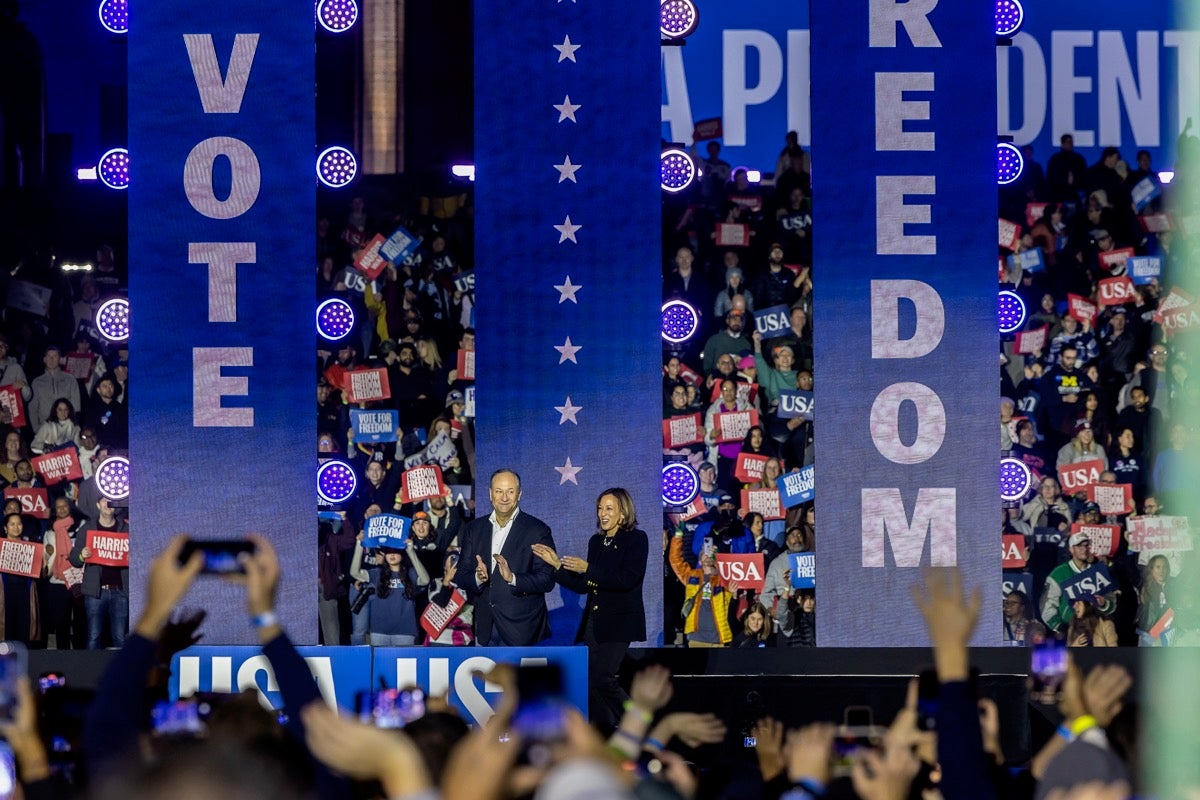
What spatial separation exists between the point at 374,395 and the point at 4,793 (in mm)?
11509

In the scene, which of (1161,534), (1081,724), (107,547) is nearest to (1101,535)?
(1161,534)

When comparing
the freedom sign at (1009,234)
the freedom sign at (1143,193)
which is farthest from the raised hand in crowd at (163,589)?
the freedom sign at (1143,193)

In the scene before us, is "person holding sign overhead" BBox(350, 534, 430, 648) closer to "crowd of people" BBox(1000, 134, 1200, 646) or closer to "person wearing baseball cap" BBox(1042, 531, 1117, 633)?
"crowd of people" BBox(1000, 134, 1200, 646)

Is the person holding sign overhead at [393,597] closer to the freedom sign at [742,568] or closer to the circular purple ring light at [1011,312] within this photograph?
the freedom sign at [742,568]

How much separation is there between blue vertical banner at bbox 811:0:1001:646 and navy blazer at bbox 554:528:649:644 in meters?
1.44

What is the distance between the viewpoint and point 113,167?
535 inches

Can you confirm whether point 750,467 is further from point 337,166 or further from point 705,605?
point 337,166

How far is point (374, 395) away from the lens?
14.8 meters

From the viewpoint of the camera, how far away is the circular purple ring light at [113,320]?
1360cm

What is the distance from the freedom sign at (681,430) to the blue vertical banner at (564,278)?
10.6ft

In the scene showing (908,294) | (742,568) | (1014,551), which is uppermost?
(908,294)

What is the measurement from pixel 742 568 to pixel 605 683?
13.2 ft

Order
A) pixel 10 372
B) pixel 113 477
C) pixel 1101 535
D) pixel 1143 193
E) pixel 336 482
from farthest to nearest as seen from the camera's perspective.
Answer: pixel 1143 193, pixel 10 372, pixel 336 482, pixel 1101 535, pixel 113 477

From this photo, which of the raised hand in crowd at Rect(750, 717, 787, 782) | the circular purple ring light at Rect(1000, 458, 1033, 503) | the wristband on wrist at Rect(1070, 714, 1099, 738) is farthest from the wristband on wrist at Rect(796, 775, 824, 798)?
the circular purple ring light at Rect(1000, 458, 1033, 503)
